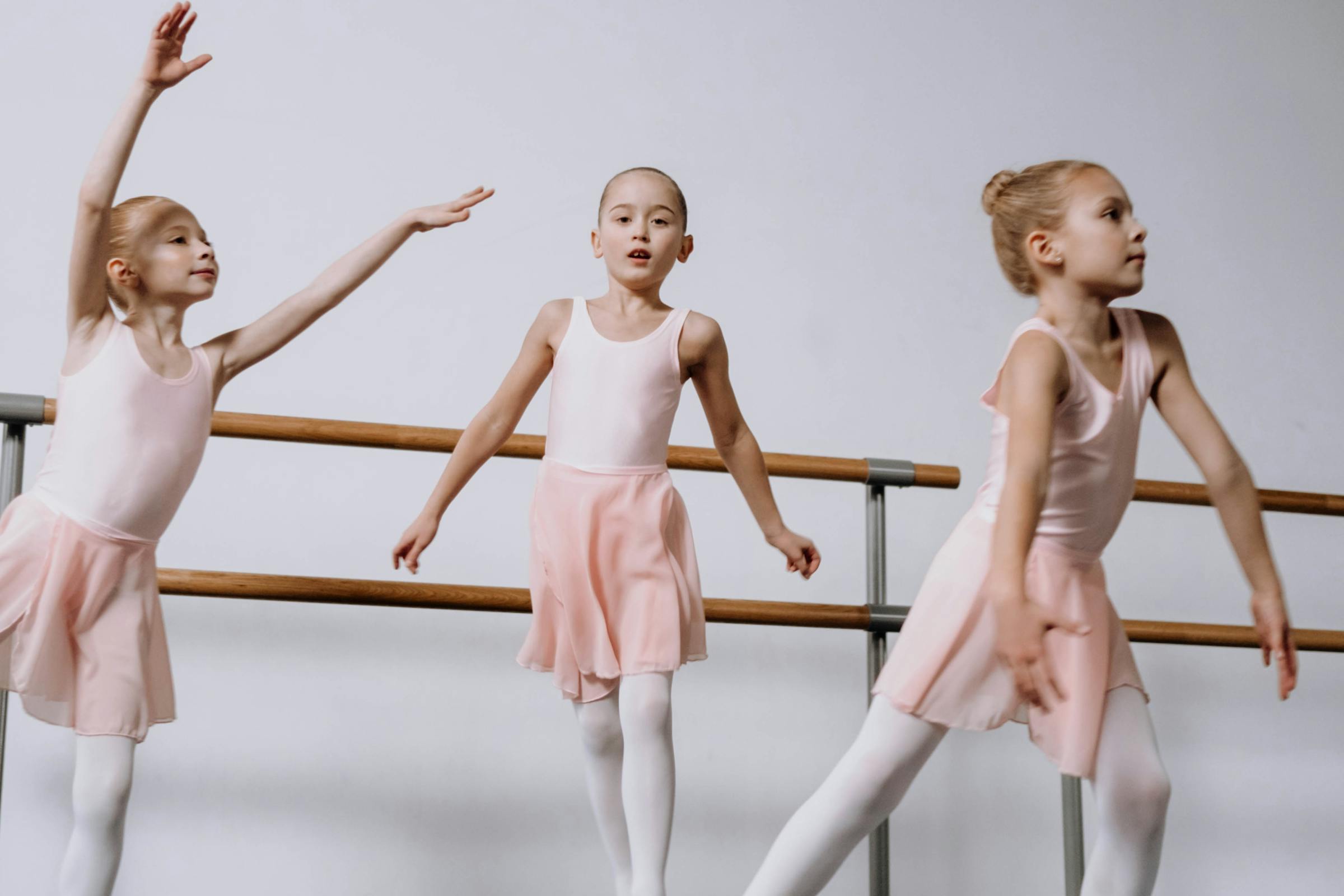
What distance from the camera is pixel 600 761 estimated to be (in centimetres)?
134

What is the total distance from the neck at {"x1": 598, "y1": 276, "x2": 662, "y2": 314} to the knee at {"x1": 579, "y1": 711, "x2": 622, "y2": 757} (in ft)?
1.36

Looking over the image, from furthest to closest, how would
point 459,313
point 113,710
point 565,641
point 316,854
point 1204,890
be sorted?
point 1204,890 < point 459,313 < point 316,854 < point 565,641 < point 113,710

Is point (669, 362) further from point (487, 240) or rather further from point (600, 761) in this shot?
point (487, 240)

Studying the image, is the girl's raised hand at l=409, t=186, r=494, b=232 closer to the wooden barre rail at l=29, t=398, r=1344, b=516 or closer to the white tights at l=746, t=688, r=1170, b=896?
the wooden barre rail at l=29, t=398, r=1344, b=516

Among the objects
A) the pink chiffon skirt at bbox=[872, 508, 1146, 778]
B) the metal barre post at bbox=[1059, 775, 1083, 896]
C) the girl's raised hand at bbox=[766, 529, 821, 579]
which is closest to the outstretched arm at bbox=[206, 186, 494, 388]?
the girl's raised hand at bbox=[766, 529, 821, 579]

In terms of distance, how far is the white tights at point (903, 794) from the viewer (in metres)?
1.05

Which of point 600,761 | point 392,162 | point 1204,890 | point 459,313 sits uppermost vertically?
point 392,162

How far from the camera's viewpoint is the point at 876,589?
1.65 meters

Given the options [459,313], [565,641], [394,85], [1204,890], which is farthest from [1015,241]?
[1204,890]

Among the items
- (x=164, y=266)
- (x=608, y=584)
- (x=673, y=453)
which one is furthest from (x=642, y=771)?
(x=164, y=266)

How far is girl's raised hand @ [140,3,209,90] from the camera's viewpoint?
3.84ft

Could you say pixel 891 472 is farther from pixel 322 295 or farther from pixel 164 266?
pixel 164 266

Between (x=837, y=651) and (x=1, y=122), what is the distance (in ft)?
4.57

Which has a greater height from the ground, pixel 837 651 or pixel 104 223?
pixel 104 223
